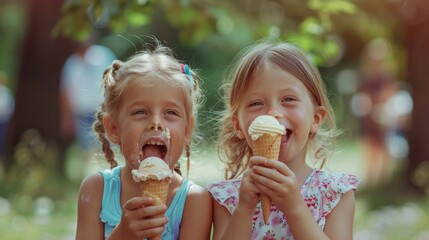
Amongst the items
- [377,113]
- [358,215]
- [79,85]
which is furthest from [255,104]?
[377,113]

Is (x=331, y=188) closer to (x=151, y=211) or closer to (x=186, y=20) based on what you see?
(x=151, y=211)

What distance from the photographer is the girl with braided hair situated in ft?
9.39

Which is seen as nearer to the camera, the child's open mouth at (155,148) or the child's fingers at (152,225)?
the child's fingers at (152,225)

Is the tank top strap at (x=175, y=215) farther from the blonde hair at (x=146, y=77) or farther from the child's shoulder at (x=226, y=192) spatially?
the blonde hair at (x=146, y=77)

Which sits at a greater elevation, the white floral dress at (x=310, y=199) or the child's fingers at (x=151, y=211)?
the white floral dress at (x=310, y=199)

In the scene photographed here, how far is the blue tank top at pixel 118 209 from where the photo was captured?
293cm

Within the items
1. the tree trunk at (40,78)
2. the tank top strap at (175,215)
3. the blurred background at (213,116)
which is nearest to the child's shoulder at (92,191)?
the tank top strap at (175,215)

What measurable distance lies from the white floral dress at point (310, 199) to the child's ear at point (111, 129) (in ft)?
1.22

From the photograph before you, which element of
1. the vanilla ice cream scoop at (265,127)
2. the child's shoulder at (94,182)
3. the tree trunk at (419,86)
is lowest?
the vanilla ice cream scoop at (265,127)

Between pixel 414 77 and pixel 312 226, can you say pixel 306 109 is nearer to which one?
pixel 312 226

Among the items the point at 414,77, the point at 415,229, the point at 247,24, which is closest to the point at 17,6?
the point at 247,24

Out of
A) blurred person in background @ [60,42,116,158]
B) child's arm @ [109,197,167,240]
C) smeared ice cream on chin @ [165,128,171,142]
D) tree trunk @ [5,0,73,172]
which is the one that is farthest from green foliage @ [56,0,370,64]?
blurred person in background @ [60,42,116,158]

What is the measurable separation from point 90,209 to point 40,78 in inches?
310

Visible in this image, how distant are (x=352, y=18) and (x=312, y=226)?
9134 millimetres
